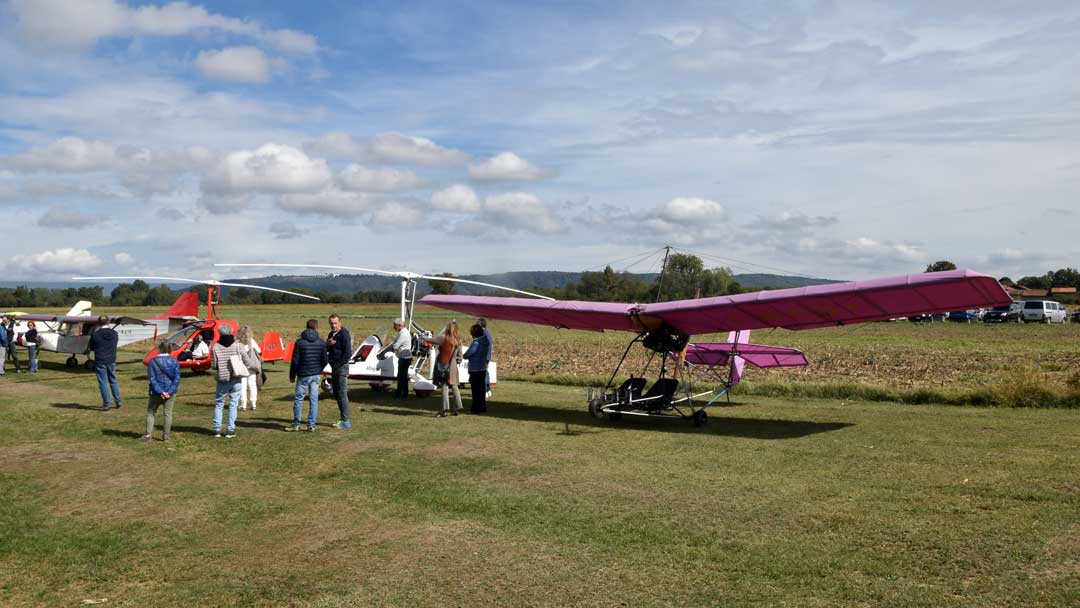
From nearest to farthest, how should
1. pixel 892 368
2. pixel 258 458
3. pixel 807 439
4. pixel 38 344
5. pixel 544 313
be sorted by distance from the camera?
pixel 258 458 < pixel 807 439 < pixel 544 313 < pixel 892 368 < pixel 38 344

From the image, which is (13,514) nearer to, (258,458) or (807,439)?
(258,458)

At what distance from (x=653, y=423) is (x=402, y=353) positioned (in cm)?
549

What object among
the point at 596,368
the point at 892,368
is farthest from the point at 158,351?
the point at 892,368

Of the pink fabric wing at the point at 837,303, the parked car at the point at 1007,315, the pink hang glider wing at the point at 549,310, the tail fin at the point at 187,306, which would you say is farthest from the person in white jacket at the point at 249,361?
the parked car at the point at 1007,315

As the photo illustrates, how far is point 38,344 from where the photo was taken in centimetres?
2358

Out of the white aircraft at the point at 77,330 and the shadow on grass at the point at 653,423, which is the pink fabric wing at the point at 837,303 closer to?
the shadow on grass at the point at 653,423

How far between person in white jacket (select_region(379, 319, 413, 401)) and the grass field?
99.1 inches

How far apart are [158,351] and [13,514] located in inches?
160

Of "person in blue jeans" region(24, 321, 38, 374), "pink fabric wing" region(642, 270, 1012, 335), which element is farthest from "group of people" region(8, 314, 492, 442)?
"person in blue jeans" region(24, 321, 38, 374)

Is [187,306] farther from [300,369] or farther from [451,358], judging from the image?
[300,369]

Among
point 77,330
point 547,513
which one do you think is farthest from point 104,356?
point 77,330

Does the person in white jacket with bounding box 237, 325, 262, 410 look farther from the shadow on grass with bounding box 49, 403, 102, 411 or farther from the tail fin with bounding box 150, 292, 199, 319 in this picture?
the tail fin with bounding box 150, 292, 199, 319

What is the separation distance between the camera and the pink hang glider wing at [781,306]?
10.2 metres

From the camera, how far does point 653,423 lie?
1348cm
